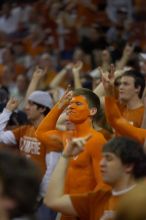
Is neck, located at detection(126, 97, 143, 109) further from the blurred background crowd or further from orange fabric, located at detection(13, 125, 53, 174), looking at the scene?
the blurred background crowd

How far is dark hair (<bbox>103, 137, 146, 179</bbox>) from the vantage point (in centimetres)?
540

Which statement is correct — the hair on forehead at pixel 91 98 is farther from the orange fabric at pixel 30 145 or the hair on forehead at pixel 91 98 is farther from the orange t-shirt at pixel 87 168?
the orange fabric at pixel 30 145

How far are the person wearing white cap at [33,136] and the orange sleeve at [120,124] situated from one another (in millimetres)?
978

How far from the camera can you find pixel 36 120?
348 inches

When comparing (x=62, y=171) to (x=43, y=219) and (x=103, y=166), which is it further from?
(x=43, y=219)

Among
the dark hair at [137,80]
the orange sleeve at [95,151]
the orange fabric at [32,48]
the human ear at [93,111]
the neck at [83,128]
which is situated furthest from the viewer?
the orange fabric at [32,48]

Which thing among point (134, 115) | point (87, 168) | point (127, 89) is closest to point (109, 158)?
point (87, 168)

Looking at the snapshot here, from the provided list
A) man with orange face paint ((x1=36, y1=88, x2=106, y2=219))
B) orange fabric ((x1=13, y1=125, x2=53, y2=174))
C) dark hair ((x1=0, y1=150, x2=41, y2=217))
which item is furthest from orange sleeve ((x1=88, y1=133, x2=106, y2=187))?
dark hair ((x1=0, y1=150, x2=41, y2=217))

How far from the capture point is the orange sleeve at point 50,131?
7.45 metres

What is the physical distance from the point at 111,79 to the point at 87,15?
33.7 feet

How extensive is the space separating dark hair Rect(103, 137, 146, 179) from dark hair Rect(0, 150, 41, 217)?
141cm

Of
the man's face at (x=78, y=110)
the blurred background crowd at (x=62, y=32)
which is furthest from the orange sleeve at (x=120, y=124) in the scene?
the blurred background crowd at (x=62, y=32)

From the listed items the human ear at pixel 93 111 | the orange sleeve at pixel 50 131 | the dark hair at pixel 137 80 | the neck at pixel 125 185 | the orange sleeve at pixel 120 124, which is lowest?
the dark hair at pixel 137 80

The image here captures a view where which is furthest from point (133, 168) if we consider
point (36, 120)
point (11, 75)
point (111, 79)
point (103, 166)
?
point (11, 75)
